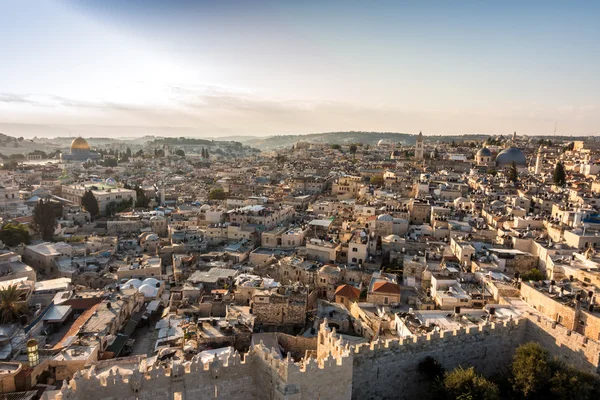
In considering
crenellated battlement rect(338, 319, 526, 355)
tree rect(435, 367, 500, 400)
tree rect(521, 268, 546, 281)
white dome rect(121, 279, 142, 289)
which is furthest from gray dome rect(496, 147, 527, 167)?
tree rect(435, 367, 500, 400)

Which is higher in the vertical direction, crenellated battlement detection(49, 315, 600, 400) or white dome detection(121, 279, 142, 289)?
crenellated battlement detection(49, 315, 600, 400)

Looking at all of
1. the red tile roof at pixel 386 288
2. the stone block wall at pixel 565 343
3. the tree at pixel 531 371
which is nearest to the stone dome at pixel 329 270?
the red tile roof at pixel 386 288

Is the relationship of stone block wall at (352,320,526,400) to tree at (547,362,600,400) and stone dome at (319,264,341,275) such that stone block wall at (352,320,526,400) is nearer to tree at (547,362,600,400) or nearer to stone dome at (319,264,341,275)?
tree at (547,362,600,400)

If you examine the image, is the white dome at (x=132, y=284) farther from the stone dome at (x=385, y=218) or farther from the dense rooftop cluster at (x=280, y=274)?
the stone dome at (x=385, y=218)

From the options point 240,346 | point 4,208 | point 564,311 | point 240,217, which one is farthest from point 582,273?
point 4,208

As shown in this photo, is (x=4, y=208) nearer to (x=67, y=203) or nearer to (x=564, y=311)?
(x=67, y=203)

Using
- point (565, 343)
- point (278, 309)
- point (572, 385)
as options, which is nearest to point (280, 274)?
point (278, 309)
